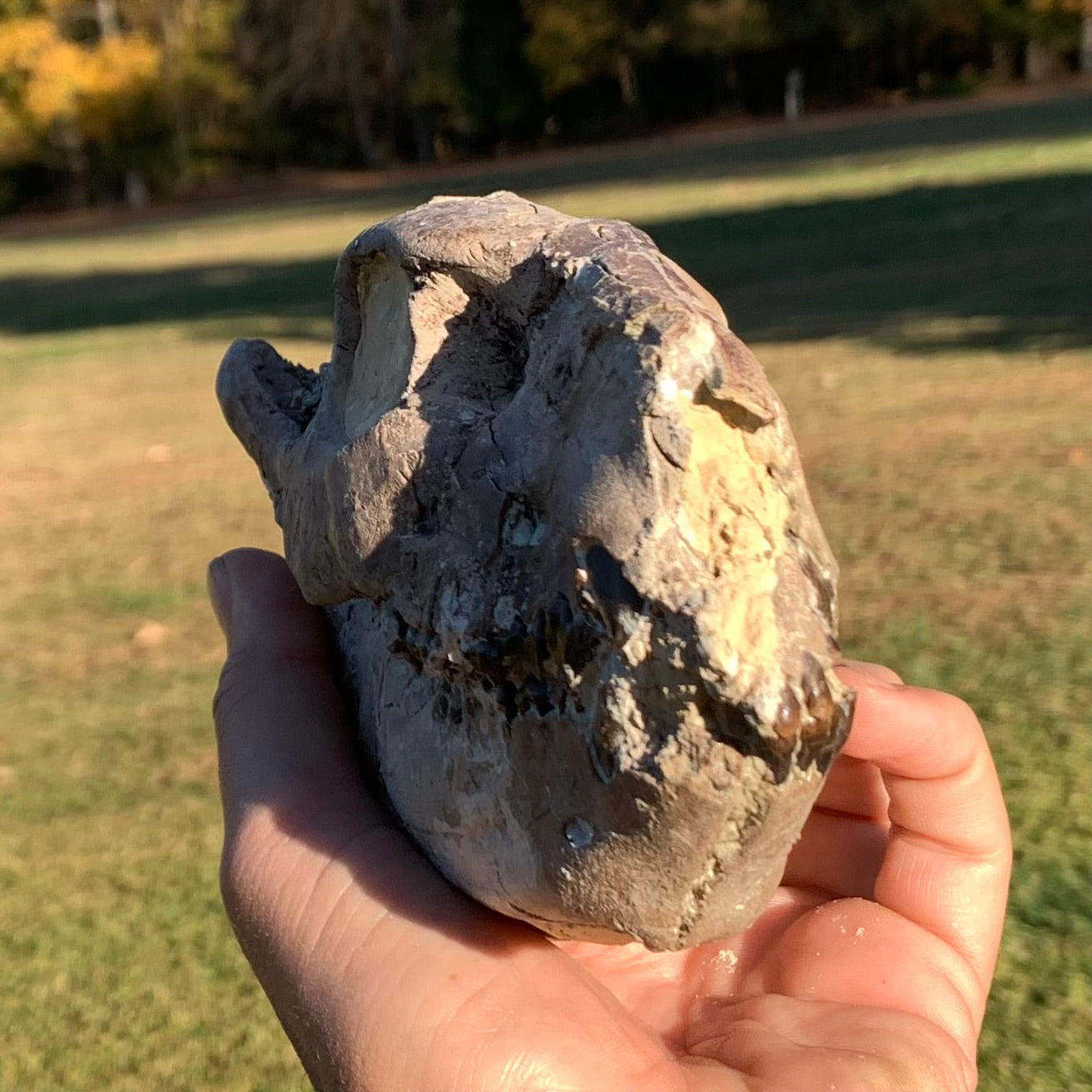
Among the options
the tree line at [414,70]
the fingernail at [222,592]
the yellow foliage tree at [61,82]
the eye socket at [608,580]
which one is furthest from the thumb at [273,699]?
the yellow foliage tree at [61,82]

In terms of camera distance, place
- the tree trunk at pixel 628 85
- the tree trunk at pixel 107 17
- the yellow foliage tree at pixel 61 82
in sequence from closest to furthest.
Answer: the yellow foliage tree at pixel 61 82 → the tree trunk at pixel 107 17 → the tree trunk at pixel 628 85

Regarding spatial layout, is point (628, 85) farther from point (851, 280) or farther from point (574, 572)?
point (574, 572)

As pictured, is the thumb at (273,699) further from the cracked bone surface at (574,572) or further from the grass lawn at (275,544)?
the grass lawn at (275,544)

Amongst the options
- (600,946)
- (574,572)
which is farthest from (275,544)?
(574,572)

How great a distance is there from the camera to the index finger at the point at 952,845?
1.83 metres

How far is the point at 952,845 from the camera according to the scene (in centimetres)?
192

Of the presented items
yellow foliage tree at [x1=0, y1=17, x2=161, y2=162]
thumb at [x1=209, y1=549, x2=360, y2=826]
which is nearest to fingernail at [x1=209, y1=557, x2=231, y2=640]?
thumb at [x1=209, y1=549, x2=360, y2=826]

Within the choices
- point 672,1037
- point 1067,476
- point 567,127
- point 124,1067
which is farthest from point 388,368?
point 567,127

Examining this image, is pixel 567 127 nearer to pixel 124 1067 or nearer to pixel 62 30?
pixel 62 30

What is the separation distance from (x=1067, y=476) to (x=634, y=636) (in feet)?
14.3

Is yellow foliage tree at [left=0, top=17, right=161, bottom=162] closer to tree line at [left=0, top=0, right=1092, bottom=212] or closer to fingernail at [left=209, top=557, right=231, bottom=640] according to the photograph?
tree line at [left=0, top=0, right=1092, bottom=212]

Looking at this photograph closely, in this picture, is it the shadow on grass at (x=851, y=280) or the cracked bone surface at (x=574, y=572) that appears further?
the shadow on grass at (x=851, y=280)

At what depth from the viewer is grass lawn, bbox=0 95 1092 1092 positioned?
9.34 feet

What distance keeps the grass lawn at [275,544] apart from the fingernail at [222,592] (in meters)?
1.01
